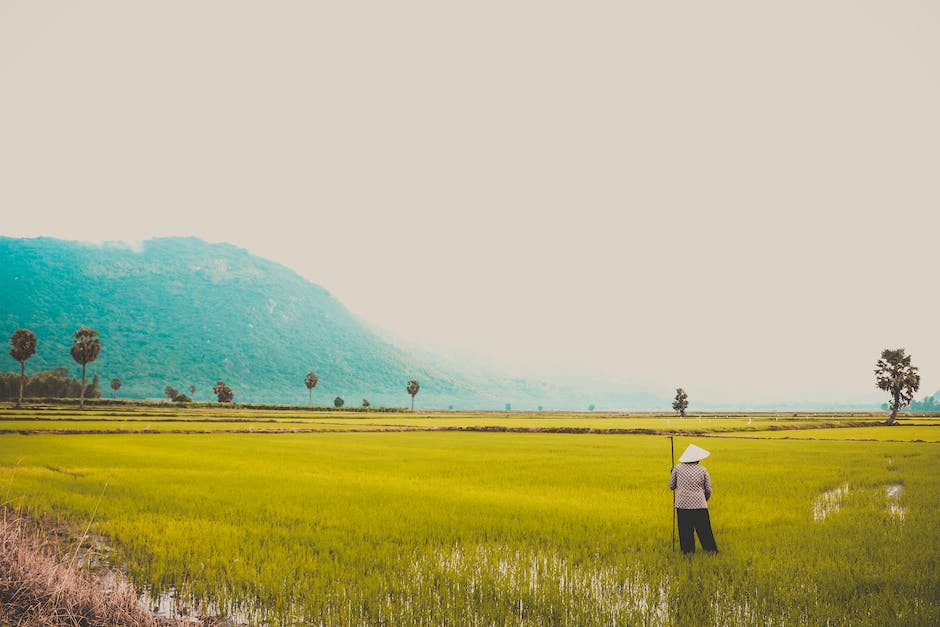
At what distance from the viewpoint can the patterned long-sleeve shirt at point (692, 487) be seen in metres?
8.66

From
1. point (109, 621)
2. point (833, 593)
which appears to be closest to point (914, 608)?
point (833, 593)

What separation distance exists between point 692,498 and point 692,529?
0.64m

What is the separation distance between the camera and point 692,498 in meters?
8.68

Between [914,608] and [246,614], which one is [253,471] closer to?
[246,614]

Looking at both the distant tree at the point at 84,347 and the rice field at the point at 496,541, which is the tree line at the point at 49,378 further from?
the rice field at the point at 496,541

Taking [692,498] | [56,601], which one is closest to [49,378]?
[56,601]

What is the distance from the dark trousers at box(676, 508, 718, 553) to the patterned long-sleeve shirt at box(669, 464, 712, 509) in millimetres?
200

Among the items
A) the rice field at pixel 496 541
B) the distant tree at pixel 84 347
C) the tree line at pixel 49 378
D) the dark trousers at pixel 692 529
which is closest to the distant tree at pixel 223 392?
the tree line at pixel 49 378

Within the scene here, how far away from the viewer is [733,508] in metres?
13.1

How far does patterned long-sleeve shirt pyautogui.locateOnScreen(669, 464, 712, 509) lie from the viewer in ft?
28.4

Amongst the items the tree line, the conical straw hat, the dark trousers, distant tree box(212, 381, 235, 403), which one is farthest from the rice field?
distant tree box(212, 381, 235, 403)

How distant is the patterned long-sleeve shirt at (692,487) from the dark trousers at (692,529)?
0.66 feet

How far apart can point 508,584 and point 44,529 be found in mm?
8792

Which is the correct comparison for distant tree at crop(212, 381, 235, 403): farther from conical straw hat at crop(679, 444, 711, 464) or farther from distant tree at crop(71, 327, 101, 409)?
conical straw hat at crop(679, 444, 711, 464)
